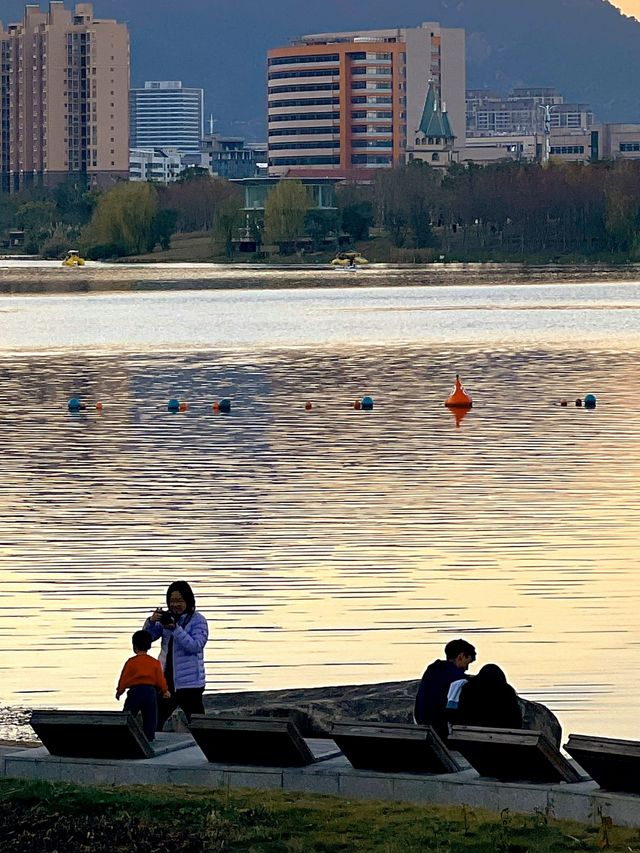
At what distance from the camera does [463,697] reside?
A: 15.3m

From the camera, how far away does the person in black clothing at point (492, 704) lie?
15070 mm

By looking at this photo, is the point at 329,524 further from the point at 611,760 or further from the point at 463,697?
the point at 611,760

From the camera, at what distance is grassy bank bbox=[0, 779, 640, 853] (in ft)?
42.4

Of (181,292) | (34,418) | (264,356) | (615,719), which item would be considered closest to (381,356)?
(264,356)

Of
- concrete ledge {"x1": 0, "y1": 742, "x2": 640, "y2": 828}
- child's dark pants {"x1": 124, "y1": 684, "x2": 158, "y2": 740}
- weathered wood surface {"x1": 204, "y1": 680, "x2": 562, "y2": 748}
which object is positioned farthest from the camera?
weathered wood surface {"x1": 204, "y1": 680, "x2": 562, "y2": 748}

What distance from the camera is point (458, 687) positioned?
1565 centimetres

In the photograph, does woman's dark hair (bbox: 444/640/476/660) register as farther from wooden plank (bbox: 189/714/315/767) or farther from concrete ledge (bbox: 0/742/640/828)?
wooden plank (bbox: 189/714/315/767)

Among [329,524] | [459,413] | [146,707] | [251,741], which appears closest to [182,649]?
[146,707]

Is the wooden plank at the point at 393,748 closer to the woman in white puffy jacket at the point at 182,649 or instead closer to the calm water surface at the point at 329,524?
the woman in white puffy jacket at the point at 182,649

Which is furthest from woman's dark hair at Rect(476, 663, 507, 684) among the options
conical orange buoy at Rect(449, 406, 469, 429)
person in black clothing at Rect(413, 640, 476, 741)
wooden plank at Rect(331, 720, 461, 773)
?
conical orange buoy at Rect(449, 406, 469, 429)

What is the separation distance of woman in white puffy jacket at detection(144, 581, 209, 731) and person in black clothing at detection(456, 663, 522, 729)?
2.81m

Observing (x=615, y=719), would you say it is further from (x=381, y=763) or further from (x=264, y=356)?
(x=264, y=356)

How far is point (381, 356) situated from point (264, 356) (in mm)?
5382

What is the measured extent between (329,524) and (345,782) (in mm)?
19359
